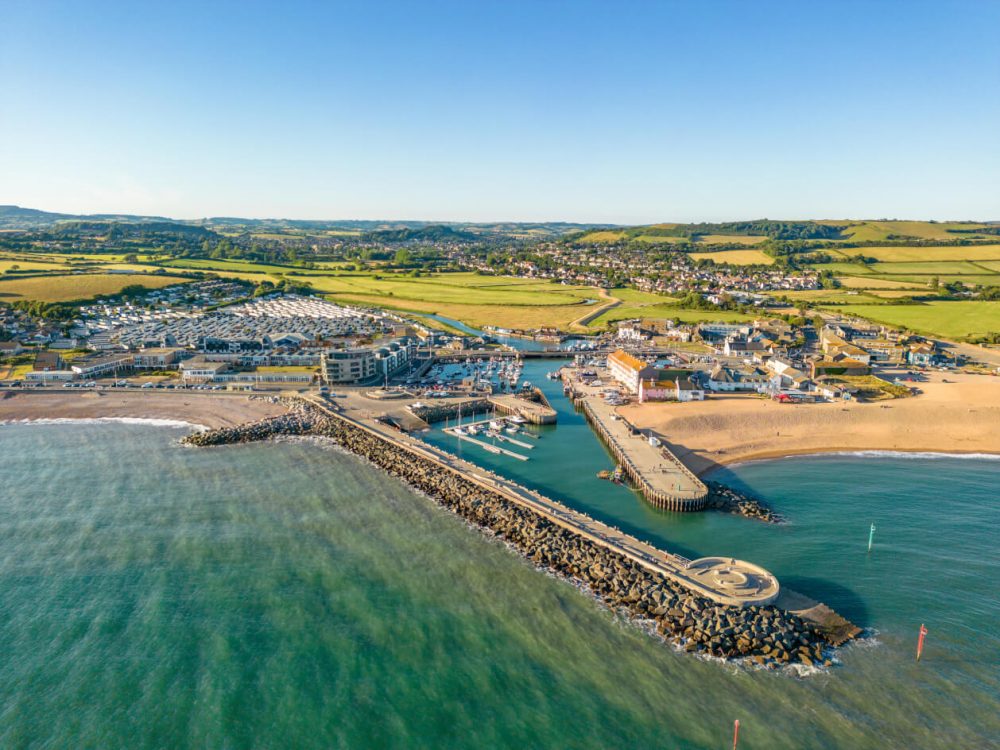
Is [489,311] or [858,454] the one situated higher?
[489,311]

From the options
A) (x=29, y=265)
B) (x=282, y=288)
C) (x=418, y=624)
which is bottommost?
(x=418, y=624)

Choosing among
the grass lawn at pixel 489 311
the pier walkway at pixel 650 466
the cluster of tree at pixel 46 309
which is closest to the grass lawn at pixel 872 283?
the grass lawn at pixel 489 311

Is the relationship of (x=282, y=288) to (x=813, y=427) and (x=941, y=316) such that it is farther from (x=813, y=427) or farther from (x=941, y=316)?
(x=941, y=316)

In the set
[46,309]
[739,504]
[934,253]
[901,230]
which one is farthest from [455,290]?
[901,230]

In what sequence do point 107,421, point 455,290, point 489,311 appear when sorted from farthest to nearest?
point 455,290 < point 489,311 < point 107,421

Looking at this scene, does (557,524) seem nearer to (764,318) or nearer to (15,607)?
(15,607)

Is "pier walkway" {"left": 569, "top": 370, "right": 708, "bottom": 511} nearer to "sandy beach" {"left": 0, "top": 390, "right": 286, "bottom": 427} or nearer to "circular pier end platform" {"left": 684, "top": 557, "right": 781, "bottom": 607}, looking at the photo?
"circular pier end platform" {"left": 684, "top": 557, "right": 781, "bottom": 607}

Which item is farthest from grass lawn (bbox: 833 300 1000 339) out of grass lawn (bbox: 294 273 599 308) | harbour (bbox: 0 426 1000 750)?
harbour (bbox: 0 426 1000 750)
